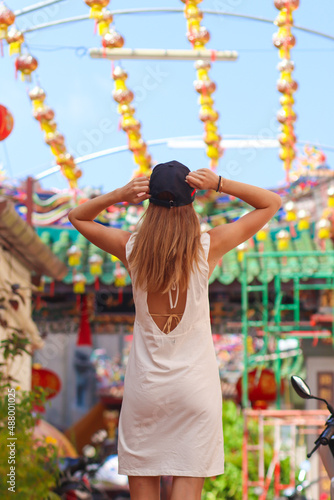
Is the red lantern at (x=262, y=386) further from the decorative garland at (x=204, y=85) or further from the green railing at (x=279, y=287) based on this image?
the decorative garland at (x=204, y=85)

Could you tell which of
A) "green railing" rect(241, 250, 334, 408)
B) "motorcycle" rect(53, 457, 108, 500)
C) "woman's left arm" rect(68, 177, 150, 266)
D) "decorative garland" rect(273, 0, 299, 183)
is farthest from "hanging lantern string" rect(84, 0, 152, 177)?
"woman's left arm" rect(68, 177, 150, 266)

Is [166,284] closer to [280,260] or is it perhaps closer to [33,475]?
[33,475]

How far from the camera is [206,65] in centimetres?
739

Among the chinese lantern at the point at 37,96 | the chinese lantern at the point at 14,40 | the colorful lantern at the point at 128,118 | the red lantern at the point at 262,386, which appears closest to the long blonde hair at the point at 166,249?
the chinese lantern at the point at 14,40

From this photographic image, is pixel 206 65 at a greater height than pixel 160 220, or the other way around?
pixel 206 65

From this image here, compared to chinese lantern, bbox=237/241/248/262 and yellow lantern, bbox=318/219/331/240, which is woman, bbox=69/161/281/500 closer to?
yellow lantern, bbox=318/219/331/240

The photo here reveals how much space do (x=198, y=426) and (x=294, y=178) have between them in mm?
8468

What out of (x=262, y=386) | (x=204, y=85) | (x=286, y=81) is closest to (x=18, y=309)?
(x=204, y=85)

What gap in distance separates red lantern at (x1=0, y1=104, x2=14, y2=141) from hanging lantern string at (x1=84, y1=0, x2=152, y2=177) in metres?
1.49

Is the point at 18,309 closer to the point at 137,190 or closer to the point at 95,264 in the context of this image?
the point at 95,264

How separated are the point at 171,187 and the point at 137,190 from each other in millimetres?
148

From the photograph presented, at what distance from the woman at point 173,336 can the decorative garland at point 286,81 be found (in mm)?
4740

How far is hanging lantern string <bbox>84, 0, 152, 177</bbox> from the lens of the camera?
22.3 feet

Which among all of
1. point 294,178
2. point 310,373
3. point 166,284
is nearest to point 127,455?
point 166,284
